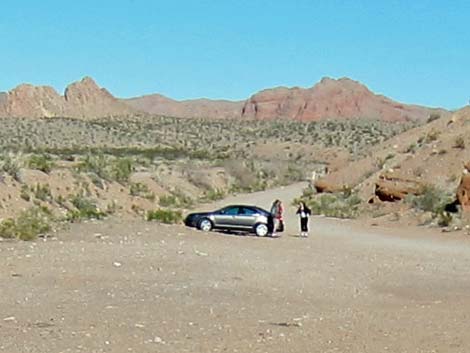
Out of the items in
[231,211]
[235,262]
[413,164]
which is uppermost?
[413,164]

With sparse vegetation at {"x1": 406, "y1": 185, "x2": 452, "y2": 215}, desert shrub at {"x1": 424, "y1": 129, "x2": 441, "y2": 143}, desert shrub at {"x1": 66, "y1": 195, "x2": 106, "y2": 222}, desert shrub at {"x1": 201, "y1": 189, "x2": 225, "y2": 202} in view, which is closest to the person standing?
desert shrub at {"x1": 66, "y1": 195, "x2": 106, "y2": 222}

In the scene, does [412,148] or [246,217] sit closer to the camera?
[246,217]

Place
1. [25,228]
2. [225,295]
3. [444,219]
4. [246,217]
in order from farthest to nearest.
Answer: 1. [444,219]
2. [246,217]
3. [25,228]
4. [225,295]

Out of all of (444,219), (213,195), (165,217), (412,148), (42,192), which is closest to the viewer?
(165,217)

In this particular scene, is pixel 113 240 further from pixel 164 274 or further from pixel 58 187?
pixel 58 187

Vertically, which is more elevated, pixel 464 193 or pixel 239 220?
pixel 464 193

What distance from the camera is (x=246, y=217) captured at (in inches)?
1356

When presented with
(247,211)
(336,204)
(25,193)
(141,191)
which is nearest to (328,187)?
(336,204)

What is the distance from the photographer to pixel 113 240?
92.9 feet

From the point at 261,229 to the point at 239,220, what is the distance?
893 millimetres

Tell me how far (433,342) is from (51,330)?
5.12 metres

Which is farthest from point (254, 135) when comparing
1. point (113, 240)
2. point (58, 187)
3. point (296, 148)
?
point (113, 240)

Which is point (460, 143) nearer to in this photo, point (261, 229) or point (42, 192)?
point (42, 192)

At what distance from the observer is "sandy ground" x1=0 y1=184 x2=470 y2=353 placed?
1302 centimetres
